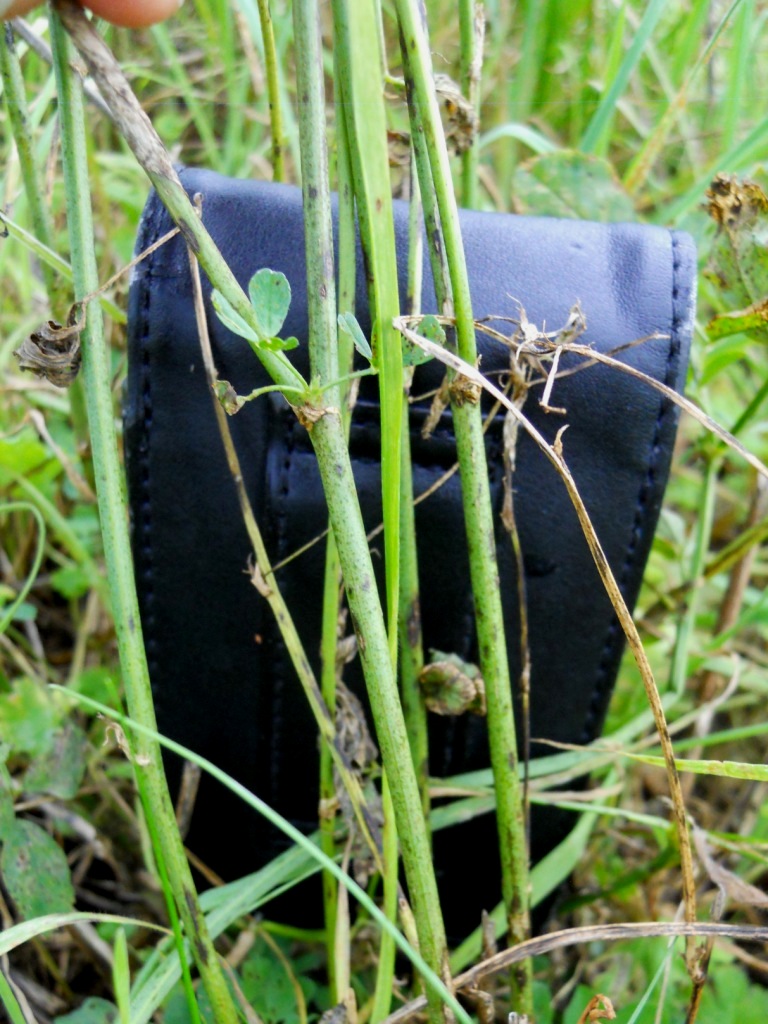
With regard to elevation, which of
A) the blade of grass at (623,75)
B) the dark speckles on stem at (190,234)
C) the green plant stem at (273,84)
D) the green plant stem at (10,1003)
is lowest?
the green plant stem at (10,1003)

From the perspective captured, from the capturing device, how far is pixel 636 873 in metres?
0.85

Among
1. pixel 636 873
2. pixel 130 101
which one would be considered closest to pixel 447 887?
pixel 636 873

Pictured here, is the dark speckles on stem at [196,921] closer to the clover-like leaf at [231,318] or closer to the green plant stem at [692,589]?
the clover-like leaf at [231,318]

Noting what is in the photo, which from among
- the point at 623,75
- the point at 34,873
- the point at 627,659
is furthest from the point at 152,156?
the point at 627,659

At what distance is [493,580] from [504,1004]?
0.45m

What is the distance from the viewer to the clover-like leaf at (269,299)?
0.47 m

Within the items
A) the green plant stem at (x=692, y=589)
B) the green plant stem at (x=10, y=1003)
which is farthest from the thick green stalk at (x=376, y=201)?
the green plant stem at (x=692, y=589)

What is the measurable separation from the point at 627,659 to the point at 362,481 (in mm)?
526

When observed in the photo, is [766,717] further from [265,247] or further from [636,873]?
[265,247]

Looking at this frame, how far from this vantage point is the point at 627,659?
1070 mm

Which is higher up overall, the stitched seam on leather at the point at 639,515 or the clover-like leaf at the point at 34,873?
the stitched seam on leather at the point at 639,515

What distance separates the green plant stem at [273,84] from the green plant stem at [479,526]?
0.71ft

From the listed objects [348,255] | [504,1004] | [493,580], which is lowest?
[504,1004]

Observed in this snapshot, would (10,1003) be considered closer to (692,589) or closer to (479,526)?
(479,526)
